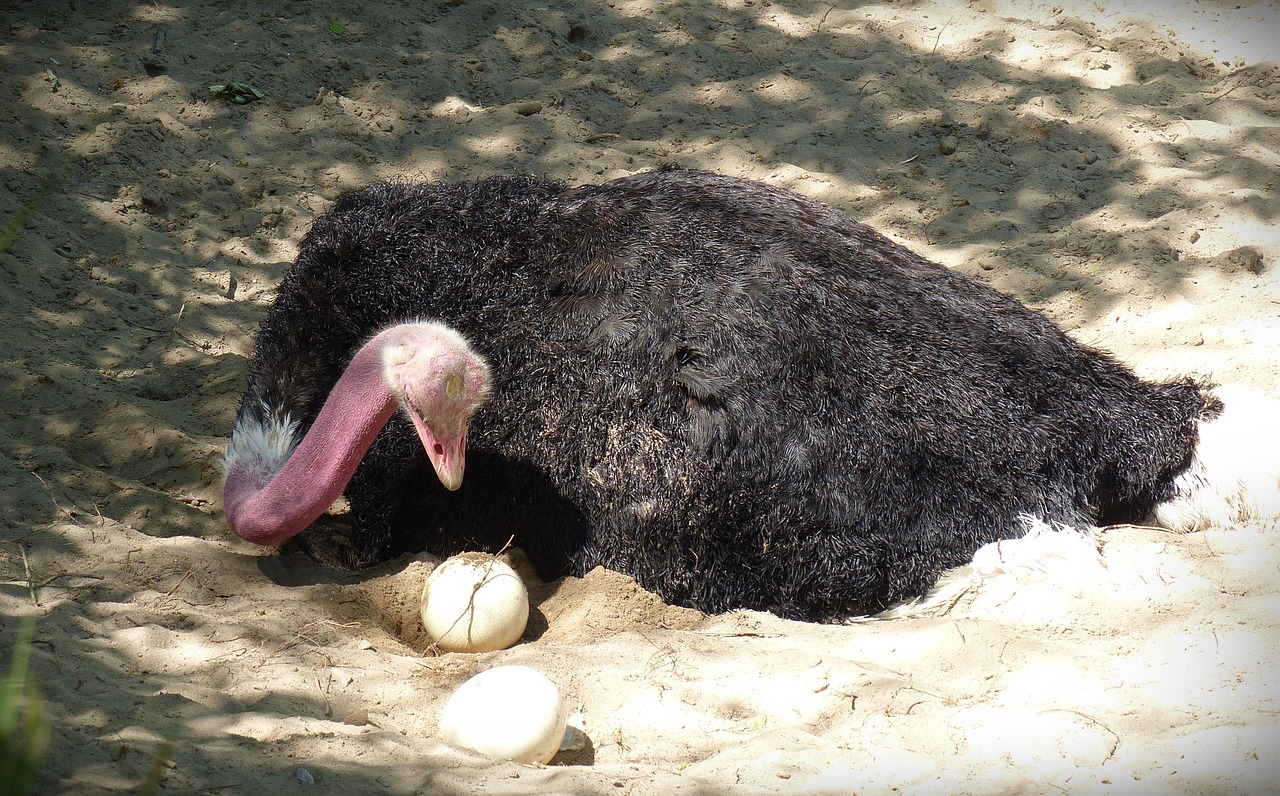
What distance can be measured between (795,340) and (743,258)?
1.24 feet

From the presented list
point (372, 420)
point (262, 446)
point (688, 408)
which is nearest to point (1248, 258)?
point (688, 408)

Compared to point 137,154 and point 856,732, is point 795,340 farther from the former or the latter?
point 137,154

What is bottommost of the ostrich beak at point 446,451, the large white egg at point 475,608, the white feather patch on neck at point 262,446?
the large white egg at point 475,608

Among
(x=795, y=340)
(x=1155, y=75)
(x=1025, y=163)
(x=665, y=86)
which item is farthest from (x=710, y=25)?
(x=795, y=340)

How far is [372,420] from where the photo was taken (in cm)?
367

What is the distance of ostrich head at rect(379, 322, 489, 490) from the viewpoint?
11.5 ft

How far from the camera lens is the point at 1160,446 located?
401 cm

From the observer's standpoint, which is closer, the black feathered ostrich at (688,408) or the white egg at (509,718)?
the white egg at (509,718)

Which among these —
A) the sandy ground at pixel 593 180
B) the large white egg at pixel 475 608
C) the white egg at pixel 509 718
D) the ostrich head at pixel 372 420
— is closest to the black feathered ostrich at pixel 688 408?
the ostrich head at pixel 372 420

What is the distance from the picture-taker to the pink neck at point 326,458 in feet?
12.0

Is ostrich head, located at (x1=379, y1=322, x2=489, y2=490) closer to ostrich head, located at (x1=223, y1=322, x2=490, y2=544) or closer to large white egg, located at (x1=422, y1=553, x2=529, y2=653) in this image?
ostrich head, located at (x1=223, y1=322, x2=490, y2=544)

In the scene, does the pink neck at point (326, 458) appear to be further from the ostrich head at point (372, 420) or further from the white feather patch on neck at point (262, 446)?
the white feather patch on neck at point (262, 446)

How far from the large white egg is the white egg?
0.52 m

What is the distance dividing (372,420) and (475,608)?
687 mm
